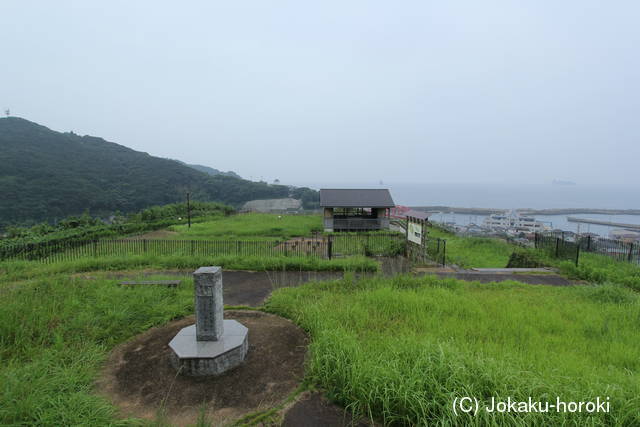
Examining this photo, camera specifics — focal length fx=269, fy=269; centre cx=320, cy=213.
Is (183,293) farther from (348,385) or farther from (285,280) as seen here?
(348,385)

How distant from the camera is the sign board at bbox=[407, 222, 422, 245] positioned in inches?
396

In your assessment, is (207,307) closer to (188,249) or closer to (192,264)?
(192,264)

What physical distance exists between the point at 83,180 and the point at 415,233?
195 ft

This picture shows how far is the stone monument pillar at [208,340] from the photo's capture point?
3807 mm

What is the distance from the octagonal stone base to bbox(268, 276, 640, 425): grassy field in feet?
3.76

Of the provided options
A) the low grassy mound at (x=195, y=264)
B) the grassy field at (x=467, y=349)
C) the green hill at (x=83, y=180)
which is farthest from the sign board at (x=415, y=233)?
the green hill at (x=83, y=180)

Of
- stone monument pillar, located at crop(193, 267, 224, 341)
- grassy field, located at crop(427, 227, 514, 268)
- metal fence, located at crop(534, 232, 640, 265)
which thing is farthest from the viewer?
grassy field, located at crop(427, 227, 514, 268)

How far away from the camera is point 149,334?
4.91 metres

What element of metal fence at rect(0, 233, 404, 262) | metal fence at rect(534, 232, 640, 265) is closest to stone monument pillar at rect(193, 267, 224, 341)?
metal fence at rect(0, 233, 404, 262)

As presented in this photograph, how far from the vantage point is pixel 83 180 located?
4784 cm

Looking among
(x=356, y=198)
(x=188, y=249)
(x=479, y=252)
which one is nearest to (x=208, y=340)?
(x=188, y=249)

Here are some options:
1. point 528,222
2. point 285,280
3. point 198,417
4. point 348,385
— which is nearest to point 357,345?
point 348,385

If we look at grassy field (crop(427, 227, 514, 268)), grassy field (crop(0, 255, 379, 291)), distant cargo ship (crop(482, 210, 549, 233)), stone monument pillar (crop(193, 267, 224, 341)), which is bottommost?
distant cargo ship (crop(482, 210, 549, 233))

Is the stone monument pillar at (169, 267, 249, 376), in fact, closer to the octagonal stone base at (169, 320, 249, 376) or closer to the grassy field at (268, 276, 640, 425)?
the octagonal stone base at (169, 320, 249, 376)
